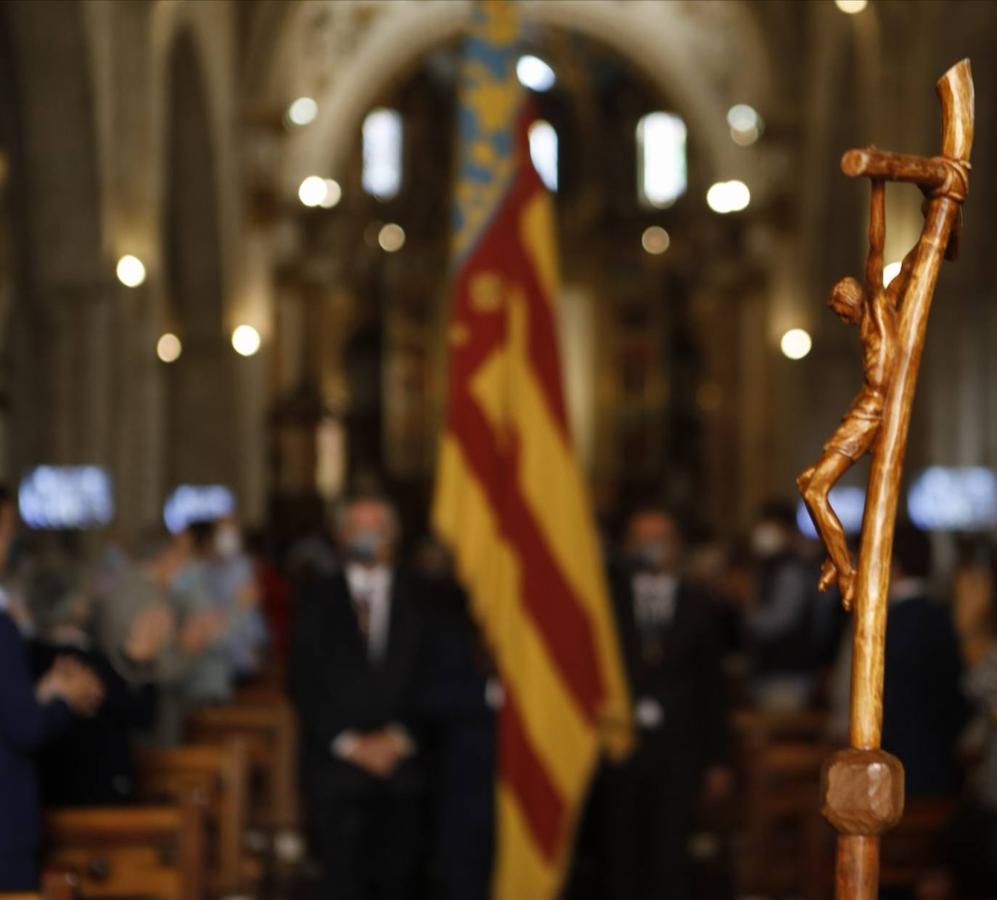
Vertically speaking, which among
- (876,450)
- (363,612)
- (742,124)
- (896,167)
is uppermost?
(742,124)

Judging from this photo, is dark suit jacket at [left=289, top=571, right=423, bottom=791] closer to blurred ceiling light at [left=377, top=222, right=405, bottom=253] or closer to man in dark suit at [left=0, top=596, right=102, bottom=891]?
man in dark suit at [left=0, top=596, right=102, bottom=891]

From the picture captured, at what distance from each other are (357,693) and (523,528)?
1.00 m

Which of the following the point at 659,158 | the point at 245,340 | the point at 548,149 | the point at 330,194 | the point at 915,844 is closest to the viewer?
the point at 915,844

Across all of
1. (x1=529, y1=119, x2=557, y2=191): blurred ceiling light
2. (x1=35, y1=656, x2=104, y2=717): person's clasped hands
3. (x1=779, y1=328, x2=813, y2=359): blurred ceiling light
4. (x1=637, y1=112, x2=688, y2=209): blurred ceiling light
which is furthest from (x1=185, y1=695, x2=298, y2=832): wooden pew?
(x1=529, y1=119, x2=557, y2=191): blurred ceiling light

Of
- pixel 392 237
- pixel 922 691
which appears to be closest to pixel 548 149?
pixel 392 237

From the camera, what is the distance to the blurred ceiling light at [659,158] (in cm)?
2952

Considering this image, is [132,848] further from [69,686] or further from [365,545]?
[365,545]

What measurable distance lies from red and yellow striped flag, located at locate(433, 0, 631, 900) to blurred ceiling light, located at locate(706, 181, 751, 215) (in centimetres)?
1602

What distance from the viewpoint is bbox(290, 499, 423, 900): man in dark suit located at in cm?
710

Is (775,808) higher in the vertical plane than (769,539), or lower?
lower

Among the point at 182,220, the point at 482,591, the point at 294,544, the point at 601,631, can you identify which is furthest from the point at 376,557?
the point at 182,220

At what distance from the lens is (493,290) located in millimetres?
7848

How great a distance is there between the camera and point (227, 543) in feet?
42.6

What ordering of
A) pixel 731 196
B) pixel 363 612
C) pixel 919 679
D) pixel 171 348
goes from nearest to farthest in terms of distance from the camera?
pixel 919 679, pixel 363 612, pixel 171 348, pixel 731 196
